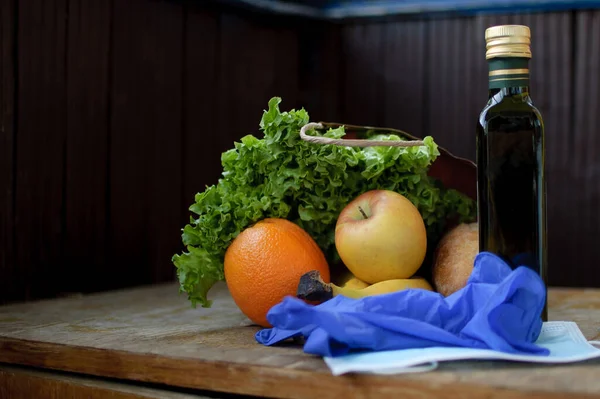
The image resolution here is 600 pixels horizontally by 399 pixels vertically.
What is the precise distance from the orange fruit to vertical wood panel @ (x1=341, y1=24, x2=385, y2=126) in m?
0.98

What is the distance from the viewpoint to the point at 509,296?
0.76 m

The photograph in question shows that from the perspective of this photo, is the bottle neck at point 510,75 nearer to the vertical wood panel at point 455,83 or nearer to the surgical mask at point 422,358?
the surgical mask at point 422,358

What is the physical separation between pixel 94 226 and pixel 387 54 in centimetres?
84

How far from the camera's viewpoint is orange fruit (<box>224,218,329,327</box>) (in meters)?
0.91

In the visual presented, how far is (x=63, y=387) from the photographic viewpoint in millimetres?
837

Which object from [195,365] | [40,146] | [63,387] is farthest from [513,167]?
[40,146]

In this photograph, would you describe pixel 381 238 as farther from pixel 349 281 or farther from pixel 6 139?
pixel 6 139

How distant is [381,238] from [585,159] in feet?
3.25

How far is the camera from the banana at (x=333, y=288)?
0.87 m

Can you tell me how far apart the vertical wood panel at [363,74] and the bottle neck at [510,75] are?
3.24 ft

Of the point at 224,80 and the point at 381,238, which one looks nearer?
the point at 381,238

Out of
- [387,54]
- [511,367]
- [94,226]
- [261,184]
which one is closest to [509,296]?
[511,367]

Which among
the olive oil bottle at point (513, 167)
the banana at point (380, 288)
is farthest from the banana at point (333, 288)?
the olive oil bottle at point (513, 167)

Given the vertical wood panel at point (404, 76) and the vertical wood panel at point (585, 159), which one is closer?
the vertical wood panel at point (585, 159)
